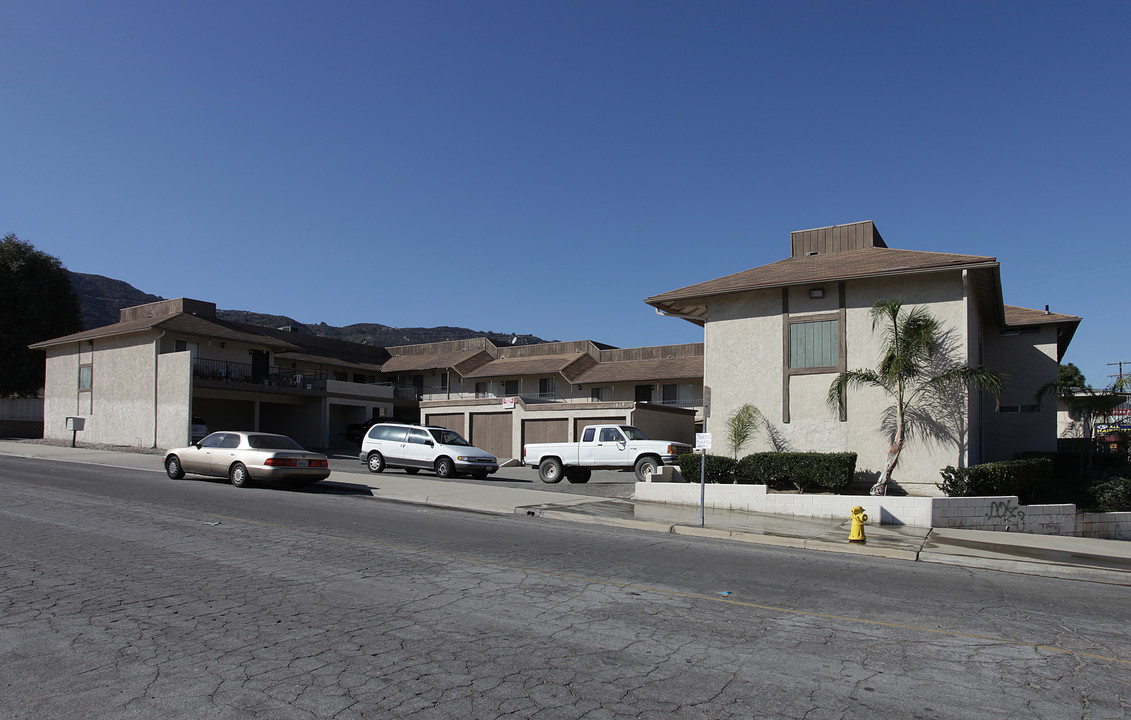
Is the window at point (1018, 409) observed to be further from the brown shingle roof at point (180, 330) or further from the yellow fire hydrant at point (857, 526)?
the brown shingle roof at point (180, 330)

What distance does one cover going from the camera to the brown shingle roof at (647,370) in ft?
130

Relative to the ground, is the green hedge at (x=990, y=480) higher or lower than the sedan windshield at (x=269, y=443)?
lower

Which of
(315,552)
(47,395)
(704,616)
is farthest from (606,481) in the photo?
(47,395)

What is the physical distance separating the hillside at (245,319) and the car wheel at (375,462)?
9250 cm

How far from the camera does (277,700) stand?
451 centimetres

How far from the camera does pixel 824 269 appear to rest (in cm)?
2023

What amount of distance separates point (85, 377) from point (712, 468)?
109ft

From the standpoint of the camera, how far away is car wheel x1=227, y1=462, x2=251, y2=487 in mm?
18109

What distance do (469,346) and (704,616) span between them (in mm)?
45146

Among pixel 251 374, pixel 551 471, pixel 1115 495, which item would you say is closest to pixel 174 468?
pixel 551 471

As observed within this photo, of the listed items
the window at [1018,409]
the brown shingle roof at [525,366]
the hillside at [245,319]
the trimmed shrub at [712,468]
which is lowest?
the trimmed shrub at [712,468]

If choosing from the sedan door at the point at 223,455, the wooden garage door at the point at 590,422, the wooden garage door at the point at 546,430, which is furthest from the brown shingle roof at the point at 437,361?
the sedan door at the point at 223,455

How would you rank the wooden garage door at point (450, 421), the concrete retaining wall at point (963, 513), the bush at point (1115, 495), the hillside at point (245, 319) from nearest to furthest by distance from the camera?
the concrete retaining wall at point (963, 513), the bush at point (1115, 495), the wooden garage door at point (450, 421), the hillside at point (245, 319)

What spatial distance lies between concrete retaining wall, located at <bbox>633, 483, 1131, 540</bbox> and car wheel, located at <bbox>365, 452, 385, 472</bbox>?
13.0 metres
